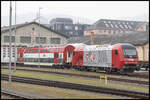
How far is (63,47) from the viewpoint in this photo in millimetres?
47281

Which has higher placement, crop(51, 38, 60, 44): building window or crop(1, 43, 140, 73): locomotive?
crop(51, 38, 60, 44): building window

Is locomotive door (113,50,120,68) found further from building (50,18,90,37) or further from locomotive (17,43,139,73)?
building (50,18,90,37)

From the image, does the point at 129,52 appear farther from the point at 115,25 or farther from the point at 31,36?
the point at 115,25

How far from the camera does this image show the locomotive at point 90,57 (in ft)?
110

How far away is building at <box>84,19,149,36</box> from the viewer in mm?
133750

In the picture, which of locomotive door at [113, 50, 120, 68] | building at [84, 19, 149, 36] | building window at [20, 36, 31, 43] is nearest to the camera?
locomotive door at [113, 50, 120, 68]

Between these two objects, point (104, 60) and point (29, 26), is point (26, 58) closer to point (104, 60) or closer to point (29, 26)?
point (29, 26)

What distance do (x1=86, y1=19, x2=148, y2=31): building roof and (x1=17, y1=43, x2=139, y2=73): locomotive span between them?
262 ft

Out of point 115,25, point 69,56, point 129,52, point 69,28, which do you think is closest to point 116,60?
point 129,52

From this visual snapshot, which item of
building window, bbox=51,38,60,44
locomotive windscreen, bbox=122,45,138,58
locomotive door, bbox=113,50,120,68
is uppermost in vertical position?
building window, bbox=51,38,60,44

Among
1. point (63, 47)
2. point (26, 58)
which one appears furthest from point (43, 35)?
point (63, 47)

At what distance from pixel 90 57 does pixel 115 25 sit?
341 feet

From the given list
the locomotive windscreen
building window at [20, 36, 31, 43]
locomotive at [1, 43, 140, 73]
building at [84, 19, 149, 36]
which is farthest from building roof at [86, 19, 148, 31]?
the locomotive windscreen

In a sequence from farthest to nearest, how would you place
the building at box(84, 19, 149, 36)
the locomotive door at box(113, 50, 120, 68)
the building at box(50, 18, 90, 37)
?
the building at box(50, 18, 90, 37), the building at box(84, 19, 149, 36), the locomotive door at box(113, 50, 120, 68)
